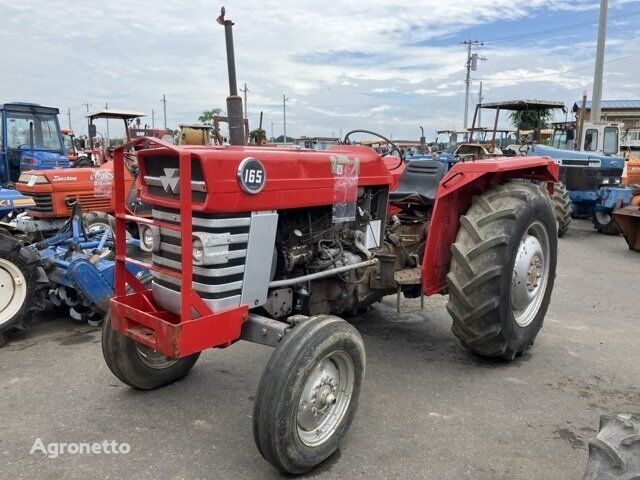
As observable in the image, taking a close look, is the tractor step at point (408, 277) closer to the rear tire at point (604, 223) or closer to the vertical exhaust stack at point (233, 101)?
the vertical exhaust stack at point (233, 101)

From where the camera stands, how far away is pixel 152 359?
10.7 ft

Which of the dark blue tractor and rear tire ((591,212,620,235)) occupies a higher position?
the dark blue tractor

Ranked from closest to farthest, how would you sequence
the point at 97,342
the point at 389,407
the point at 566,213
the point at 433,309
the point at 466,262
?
the point at 389,407 → the point at 466,262 → the point at 97,342 → the point at 433,309 → the point at 566,213

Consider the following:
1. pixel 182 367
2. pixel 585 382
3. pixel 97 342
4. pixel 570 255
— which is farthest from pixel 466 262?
pixel 570 255

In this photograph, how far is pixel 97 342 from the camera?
13.9 ft

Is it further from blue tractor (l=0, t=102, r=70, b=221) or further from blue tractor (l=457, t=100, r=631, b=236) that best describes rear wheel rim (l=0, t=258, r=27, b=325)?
blue tractor (l=457, t=100, r=631, b=236)

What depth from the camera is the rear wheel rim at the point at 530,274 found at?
374 cm

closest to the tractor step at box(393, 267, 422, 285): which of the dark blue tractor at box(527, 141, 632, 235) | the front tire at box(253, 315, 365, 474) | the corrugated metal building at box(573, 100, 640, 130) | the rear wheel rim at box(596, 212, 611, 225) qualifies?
the front tire at box(253, 315, 365, 474)

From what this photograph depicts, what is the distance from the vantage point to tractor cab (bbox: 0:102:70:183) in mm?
10227

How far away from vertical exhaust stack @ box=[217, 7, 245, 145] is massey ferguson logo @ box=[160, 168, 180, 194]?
990 millimetres

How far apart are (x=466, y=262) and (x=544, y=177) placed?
1.50m

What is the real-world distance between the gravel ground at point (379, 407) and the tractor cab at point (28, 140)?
6.66m

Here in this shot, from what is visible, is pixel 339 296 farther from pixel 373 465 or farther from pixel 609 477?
pixel 609 477

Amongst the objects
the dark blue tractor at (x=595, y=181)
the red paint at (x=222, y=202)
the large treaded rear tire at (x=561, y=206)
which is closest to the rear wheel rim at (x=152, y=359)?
the red paint at (x=222, y=202)
